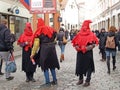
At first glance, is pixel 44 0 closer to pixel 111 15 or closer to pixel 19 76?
pixel 19 76

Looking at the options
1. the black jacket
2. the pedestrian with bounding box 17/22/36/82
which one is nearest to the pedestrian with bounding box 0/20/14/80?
the black jacket

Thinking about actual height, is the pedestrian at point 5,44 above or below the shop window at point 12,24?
below

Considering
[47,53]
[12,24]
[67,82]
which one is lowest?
[67,82]

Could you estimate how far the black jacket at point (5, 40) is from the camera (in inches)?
459

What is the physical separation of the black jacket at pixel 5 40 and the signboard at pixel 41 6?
8.64m

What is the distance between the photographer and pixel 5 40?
38.3ft

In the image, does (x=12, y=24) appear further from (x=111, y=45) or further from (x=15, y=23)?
(x=111, y=45)

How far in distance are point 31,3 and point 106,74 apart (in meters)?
8.65

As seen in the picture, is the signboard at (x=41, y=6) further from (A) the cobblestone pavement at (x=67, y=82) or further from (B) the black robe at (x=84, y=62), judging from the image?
(B) the black robe at (x=84, y=62)

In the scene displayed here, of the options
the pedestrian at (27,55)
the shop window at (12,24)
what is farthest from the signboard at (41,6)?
the pedestrian at (27,55)

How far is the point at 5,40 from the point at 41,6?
913 cm

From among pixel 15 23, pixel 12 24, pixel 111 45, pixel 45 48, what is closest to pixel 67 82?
pixel 45 48

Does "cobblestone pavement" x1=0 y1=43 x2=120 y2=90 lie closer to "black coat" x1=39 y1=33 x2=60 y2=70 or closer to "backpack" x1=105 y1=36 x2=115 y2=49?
"black coat" x1=39 y1=33 x2=60 y2=70

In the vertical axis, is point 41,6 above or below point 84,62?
above
